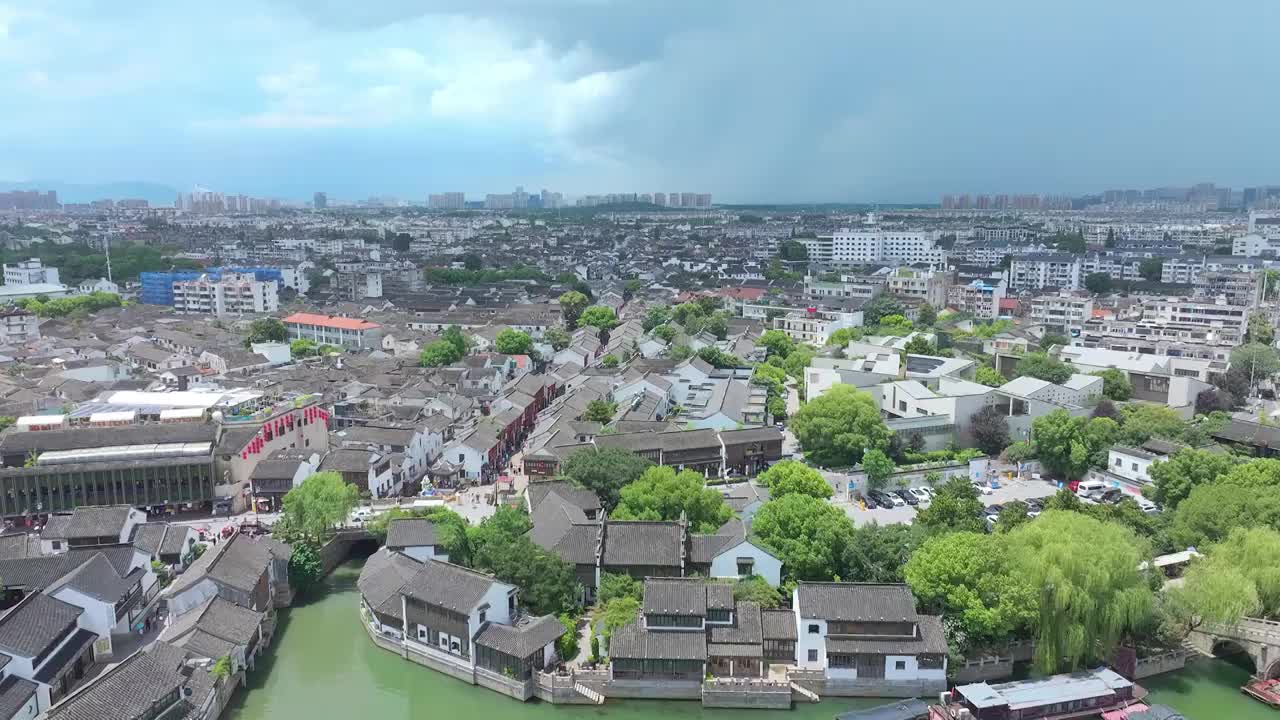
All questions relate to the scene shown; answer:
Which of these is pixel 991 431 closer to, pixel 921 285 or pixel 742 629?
pixel 742 629

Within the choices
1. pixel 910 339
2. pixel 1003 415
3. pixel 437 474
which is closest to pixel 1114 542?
pixel 1003 415

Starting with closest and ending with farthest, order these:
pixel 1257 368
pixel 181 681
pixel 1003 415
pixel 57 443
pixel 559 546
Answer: pixel 181 681 < pixel 559 546 < pixel 57 443 < pixel 1003 415 < pixel 1257 368

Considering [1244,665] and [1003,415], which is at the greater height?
[1003,415]

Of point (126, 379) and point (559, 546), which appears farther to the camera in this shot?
point (126, 379)

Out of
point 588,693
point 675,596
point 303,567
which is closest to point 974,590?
point 675,596

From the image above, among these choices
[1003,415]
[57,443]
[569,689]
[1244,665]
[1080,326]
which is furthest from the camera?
[1080,326]

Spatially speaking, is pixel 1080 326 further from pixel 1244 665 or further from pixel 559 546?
pixel 559 546

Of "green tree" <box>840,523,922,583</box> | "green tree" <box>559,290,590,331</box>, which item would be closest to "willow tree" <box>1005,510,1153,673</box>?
"green tree" <box>840,523,922,583</box>
